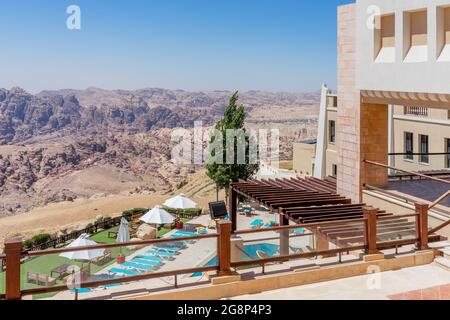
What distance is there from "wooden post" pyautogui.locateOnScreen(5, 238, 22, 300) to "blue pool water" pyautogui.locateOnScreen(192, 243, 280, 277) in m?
2.97

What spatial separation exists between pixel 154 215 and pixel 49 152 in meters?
102

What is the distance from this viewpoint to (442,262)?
924 cm

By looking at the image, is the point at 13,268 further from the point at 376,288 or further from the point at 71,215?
the point at 71,215

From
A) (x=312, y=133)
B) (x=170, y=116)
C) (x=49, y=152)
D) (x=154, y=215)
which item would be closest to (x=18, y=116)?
(x=170, y=116)

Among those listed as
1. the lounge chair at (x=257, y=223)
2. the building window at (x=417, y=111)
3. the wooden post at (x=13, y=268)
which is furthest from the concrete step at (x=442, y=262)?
the building window at (x=417, y=111)

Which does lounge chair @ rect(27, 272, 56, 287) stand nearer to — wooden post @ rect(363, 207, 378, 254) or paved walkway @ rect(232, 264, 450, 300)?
paved walkway @ rect(232, 264, 450, 300)

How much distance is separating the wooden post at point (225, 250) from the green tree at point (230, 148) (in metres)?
26.6

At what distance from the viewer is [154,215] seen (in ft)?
77.6

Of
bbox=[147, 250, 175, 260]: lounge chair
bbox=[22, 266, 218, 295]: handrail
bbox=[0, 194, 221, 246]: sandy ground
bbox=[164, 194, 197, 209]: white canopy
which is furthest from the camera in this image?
bbox=[0, 194, 221, 246]: sandy ground

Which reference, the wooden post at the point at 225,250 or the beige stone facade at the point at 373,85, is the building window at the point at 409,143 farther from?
the wooden post at the point at 225,250

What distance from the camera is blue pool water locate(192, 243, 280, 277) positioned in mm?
8240

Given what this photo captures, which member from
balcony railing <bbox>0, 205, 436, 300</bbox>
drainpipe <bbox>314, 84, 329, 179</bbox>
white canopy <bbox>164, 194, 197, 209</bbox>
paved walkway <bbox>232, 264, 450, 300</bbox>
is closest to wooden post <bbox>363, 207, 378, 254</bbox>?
balcony railing <bbox>0, 205, 436, 300</bbox>

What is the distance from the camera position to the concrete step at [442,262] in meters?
9.07
